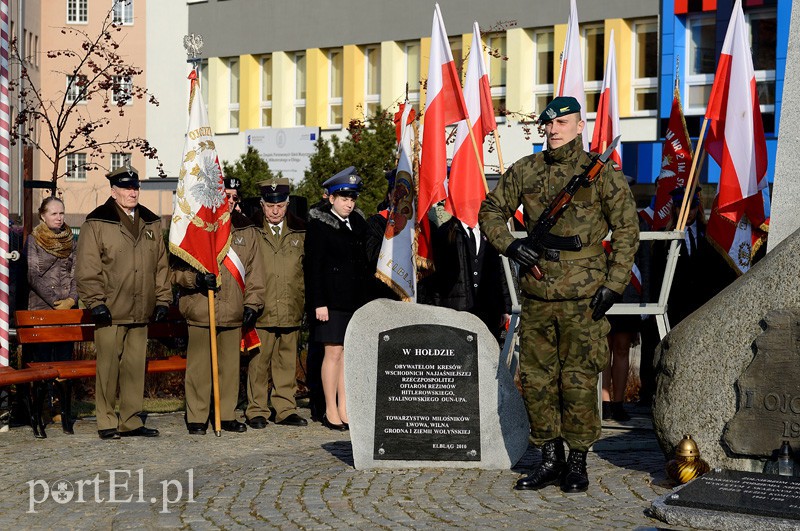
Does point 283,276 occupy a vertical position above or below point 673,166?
below

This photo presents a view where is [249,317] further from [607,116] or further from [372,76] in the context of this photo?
[372,76]

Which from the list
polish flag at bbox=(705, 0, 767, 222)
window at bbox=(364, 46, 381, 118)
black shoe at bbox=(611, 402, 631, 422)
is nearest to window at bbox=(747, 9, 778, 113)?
window at bbox=(364, 46, 381, 118)

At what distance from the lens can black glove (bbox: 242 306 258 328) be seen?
428 inches

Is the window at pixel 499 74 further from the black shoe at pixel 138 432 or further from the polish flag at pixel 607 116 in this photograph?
the black shoe at pixel 138 432

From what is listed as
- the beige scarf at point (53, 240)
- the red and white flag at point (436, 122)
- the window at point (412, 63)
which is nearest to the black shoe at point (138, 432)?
the beige scarf at point (53, 240)

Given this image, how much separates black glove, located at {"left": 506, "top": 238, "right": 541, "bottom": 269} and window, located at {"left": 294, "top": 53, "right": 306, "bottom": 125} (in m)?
30.9

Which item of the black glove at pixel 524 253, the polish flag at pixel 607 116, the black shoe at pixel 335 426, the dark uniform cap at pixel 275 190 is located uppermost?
the polish flag at pixel 607 116

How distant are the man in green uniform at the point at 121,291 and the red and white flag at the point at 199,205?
0.23m

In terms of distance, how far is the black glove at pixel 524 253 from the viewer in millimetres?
7613

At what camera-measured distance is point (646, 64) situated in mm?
31031

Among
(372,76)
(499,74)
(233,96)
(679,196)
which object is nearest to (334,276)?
(679,196)

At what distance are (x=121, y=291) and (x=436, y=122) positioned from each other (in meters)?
2.75

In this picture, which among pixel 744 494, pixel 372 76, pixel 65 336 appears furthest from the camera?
pixel 372 76

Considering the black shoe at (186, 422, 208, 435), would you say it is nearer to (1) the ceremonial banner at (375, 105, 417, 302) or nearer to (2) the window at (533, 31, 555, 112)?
(1) the ceremonial banner at (375, 105, 417, 302)
